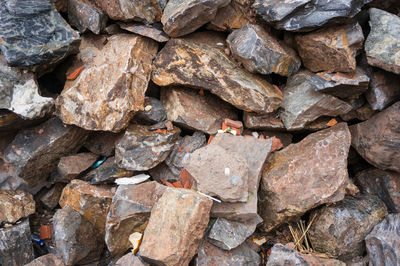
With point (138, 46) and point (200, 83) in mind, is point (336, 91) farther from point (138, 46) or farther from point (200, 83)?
point (138, 46)

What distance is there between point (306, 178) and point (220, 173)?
760 mm

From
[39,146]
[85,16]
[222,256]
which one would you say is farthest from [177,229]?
[85,16]

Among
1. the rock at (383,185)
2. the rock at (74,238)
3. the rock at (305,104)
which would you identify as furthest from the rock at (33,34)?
the rock at (383,185)

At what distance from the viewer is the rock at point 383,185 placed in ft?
9.80

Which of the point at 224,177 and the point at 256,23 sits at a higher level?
the point at 256,23

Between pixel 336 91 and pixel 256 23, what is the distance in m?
0.92

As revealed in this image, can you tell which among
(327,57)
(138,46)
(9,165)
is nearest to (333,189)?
(327,57)

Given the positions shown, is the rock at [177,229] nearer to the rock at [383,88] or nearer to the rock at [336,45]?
the rock at [336,45]

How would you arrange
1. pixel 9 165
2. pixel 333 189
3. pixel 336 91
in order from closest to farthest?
pixel 333 189, pixel 336 91, pixel 9 165

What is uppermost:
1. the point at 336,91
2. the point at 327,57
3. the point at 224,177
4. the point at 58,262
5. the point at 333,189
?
the point at 327,57

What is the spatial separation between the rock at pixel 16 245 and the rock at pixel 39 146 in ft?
1.54

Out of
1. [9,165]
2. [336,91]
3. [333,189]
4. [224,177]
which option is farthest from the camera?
[9,165]

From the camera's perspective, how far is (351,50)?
282 centimetres

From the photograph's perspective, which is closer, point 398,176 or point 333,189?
point 333,189
